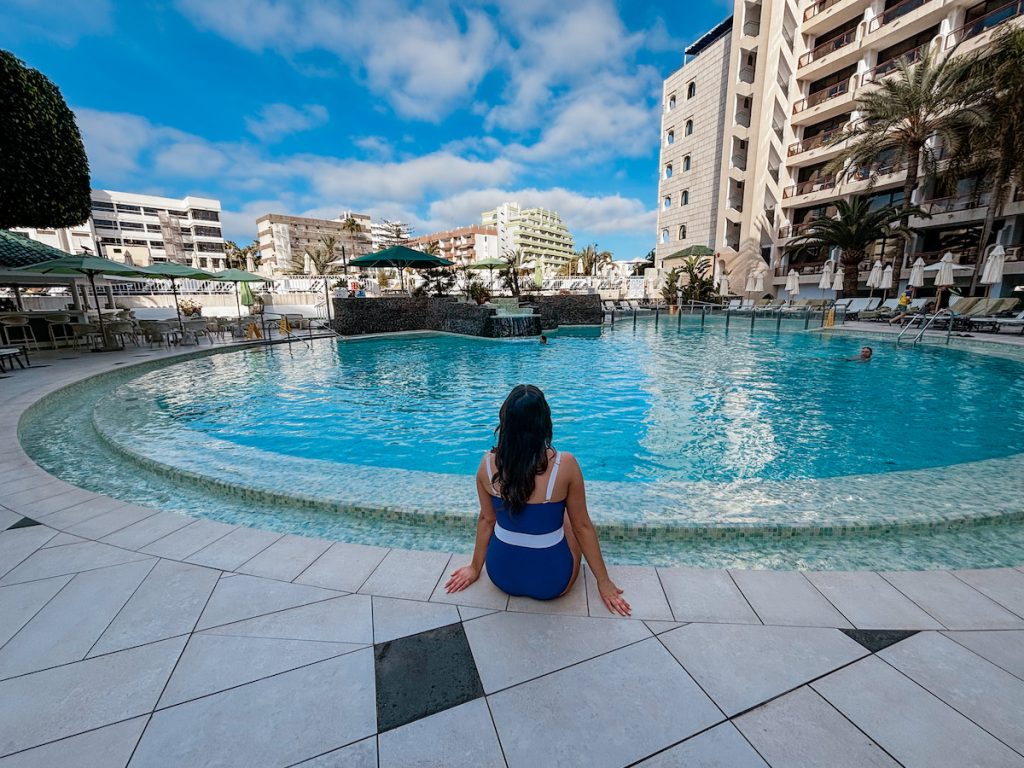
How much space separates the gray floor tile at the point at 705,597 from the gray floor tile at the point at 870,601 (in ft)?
1.65

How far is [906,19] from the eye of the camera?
69.4 ft

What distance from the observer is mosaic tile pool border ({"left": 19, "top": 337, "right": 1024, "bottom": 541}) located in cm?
326

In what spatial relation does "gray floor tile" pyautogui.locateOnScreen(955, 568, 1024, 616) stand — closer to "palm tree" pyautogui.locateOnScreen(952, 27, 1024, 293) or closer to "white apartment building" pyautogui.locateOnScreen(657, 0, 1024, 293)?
"palm tree" pyautogui.locateOnScreen(952, 27, 1024, 293)

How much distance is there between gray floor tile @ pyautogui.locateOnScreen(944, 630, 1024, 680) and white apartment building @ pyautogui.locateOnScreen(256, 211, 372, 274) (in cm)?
7693

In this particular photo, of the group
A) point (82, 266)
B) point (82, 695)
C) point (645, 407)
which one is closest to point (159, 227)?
point (82, 266)

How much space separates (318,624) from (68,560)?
2008 mm

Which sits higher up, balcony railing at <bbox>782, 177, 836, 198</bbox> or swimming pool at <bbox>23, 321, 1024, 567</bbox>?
balcony railing at <bbox>782, 177, 836, 198</bbox>

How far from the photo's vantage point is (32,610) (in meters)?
2.34

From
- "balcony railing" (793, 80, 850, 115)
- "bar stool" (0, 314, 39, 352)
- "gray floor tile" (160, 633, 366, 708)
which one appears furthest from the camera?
"balcony railing" (793, 80, 850, 115)

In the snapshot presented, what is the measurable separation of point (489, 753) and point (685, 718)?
0.76 meters

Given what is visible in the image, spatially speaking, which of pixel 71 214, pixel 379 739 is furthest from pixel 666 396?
pixel 71 214

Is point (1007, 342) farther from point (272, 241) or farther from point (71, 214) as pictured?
point (272, 241)

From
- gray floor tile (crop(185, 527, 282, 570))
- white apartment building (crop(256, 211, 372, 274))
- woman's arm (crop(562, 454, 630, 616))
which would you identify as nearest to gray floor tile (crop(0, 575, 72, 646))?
gray floor tile (crop(185, 527, 282, 570))

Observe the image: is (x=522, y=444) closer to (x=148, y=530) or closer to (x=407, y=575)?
(x=407, y=575)
